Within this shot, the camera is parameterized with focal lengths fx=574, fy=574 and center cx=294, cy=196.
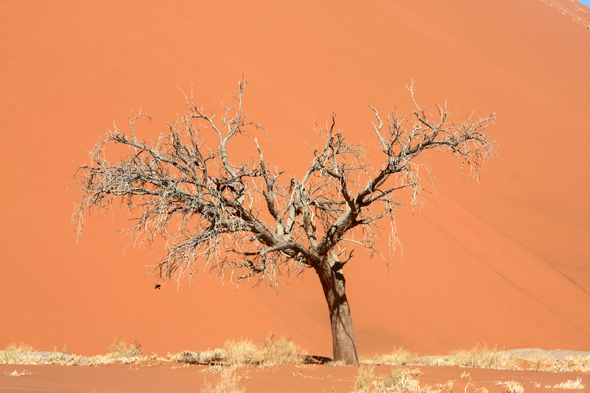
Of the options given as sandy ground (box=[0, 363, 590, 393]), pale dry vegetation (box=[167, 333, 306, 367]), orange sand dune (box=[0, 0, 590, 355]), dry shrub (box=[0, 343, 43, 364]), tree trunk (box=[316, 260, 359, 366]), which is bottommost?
sandy ground (box=[0, 363, 590, 393])

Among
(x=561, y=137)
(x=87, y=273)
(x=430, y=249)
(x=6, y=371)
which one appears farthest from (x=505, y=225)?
(x=6, y=371)

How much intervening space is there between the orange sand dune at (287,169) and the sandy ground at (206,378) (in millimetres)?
3430

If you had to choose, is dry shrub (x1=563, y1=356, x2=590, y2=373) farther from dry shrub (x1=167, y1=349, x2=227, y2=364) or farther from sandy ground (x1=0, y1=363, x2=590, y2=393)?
dry shrub (x1=167, y1=349, x2=227, y2=364)

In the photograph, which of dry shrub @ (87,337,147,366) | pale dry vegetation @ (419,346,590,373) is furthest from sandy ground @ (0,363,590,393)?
pale dry vegetation @ (419,346,590,373)

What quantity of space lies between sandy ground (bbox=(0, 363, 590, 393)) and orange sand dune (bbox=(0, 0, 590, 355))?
11.3ft

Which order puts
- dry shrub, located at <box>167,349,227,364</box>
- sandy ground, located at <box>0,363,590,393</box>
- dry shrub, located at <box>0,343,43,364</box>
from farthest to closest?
1. dry shrub, located at <box>167,349,227,364</box>
2. dry shrub, located at <box>0,343,43,364</box>
3. sandy ground, located at <box>0,363,590,393</box>

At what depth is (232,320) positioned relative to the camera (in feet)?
40.9

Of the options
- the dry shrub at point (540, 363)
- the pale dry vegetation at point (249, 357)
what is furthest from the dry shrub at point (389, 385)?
the dry shrub at point (540, 363)

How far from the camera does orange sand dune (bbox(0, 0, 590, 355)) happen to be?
11.9 meters

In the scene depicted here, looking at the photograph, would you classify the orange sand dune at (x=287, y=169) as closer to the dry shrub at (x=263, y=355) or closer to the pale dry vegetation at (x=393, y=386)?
the dry shrub at (x=263, y=355)

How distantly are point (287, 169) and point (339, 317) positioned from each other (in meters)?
8.56

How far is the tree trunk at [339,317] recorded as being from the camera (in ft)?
29.0

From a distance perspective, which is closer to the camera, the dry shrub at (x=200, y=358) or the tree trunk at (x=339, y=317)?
the tree trunk at (x=339, y=317)

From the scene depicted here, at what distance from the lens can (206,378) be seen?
278 inches
